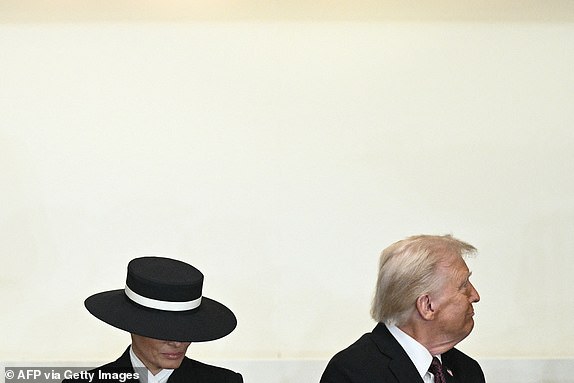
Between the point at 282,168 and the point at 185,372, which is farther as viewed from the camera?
the point at 282,168

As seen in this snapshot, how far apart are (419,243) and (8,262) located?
7.06 ft

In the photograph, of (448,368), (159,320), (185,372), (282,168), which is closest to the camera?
(159,320)

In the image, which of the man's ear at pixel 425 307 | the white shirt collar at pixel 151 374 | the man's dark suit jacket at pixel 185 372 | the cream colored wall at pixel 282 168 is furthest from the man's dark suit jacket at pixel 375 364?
the cream colored wall at pixel 282 168

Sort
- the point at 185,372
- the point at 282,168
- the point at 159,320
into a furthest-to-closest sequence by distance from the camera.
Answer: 1. the point at 282,168
2. the point at 185,372
3. the point at 159,320

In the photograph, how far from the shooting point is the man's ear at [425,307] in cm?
369

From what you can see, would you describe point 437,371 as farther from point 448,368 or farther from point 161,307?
point 161,307

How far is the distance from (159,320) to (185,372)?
0.24 metres

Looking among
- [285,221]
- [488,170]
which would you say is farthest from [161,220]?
[488,170]

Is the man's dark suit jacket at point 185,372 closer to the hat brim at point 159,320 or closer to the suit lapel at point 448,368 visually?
the hat brim at point 159,320

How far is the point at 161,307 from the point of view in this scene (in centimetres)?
338

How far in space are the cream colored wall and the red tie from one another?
1.49 m

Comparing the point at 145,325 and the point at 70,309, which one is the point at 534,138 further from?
the point at 145,325

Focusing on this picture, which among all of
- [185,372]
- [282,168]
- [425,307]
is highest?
[282,168]

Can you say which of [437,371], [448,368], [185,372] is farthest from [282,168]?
[185,372]
